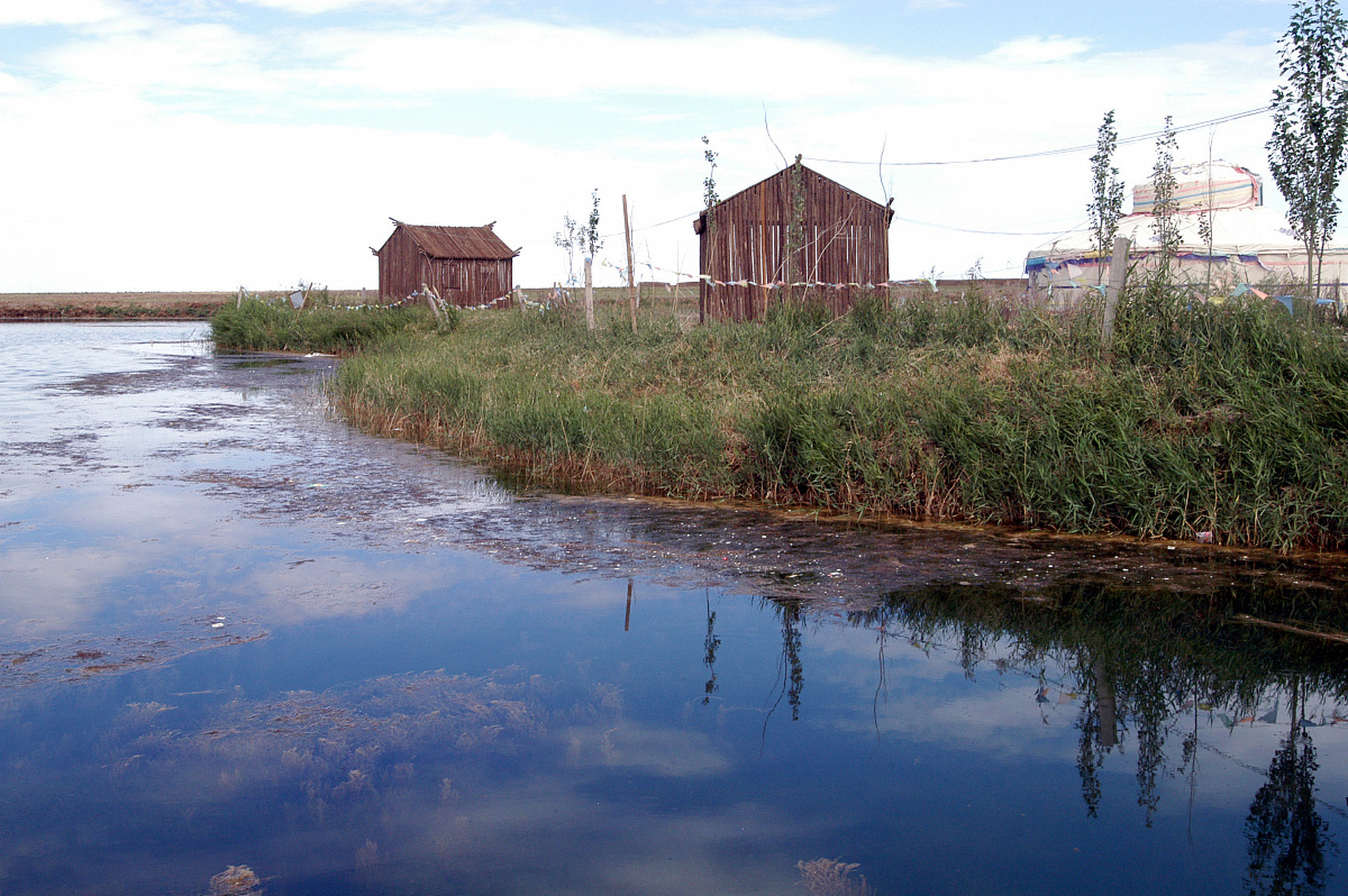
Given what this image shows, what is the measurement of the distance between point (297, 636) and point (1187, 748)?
4080mm

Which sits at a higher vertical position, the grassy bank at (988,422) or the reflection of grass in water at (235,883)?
the grassy bank at (988,422)

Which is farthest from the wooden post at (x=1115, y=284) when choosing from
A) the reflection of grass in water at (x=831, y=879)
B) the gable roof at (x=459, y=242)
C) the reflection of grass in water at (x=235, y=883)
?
the gable roof at (x=459, y=242)

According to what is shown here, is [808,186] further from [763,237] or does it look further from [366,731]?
[366,731]

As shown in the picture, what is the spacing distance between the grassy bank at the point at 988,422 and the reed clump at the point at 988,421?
0.06 feet

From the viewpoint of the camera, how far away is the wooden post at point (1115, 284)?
9000 mm

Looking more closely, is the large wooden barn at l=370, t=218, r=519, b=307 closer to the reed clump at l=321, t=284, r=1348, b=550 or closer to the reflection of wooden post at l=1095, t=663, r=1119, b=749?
the reed clump at l=321, t=284, r=1348, b=550

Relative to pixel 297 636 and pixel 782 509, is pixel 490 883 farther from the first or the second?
pixel 782 509

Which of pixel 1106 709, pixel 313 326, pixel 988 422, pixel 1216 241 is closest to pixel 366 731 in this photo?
pixel 1106 709

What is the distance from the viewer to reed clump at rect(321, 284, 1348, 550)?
6973mm

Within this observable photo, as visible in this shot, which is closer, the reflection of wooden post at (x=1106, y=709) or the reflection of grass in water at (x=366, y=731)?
the reflection of grass in water at (x=366, y=731)

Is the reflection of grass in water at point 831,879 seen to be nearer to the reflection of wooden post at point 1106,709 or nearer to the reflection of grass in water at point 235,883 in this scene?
the reflection of wooden post at point 1106,709

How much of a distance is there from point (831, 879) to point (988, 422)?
526 cm

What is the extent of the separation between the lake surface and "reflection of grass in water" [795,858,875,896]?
0.01m

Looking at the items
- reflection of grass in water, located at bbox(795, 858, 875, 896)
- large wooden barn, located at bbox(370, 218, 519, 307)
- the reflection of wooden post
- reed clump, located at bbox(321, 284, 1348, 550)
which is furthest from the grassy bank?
large wooden barn, located at bbox(370, 218, 519, 307)
